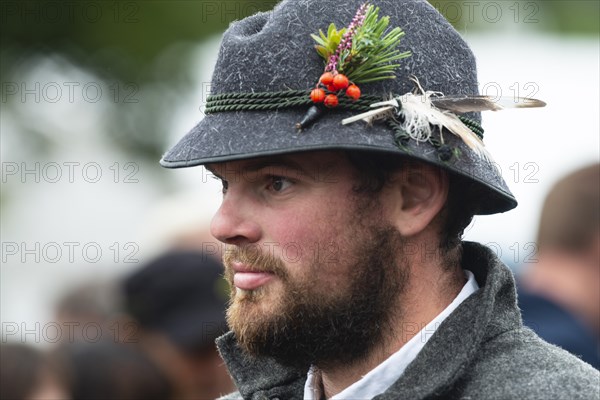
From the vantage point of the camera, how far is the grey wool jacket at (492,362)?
3039mm

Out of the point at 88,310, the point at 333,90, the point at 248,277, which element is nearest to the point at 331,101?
the point at 333,90

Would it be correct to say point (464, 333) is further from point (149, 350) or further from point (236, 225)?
point (149, 350)

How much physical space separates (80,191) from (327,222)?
715cm

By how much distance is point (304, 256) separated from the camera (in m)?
3.28

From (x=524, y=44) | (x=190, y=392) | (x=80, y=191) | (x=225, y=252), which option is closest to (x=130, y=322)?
(x=190, y=392)

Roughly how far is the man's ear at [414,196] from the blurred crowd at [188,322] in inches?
62.1

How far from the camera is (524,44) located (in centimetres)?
856

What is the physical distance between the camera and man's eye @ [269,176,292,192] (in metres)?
3.32

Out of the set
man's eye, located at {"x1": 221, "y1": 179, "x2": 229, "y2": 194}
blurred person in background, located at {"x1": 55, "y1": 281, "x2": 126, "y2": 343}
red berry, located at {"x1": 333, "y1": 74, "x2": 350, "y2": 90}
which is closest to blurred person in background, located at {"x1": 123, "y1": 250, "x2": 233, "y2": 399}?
blurred person in background, located at {"x1": 55, "y1": 281, "x2": 126, "y2": 343}

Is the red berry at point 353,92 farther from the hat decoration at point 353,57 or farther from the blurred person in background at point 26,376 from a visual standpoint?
the blurred person in background at point 26,376

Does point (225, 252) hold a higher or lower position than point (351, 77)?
lower

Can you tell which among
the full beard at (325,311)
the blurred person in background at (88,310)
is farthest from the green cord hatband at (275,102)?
the blurred person in background at (88,310)

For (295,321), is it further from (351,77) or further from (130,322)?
(130,322)

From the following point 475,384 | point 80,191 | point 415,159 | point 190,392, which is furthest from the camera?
point 80,191
